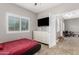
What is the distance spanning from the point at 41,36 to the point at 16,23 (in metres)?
0.62

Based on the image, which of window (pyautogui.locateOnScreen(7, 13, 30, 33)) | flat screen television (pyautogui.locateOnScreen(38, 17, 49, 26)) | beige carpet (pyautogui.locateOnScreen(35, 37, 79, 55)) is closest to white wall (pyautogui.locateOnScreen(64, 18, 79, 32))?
beige carpet (pyautogui.locateOnScreen(35, 37, 79, 55))

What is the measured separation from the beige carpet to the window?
609mm

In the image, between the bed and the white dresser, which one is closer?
the bed

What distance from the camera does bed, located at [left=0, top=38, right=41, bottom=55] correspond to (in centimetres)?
126

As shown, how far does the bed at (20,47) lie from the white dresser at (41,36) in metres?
0.11

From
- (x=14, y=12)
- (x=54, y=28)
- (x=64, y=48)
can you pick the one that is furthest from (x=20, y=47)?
(x=64, y=48)

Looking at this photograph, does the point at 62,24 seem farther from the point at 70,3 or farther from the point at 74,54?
the point at 74,54

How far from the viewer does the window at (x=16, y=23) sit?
1391 millimetres

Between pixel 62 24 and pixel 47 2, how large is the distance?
0.57m

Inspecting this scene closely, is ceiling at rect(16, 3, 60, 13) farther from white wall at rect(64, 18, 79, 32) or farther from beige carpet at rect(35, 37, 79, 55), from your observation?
beige carpet at rect(35, 37, 79, 55)

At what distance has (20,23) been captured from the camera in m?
1.52

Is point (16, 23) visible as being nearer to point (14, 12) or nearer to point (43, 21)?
point (14, 12)

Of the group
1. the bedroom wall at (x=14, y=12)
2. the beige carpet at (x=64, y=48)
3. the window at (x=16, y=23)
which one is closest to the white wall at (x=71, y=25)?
the beige carpet at (x=64, y=48)
